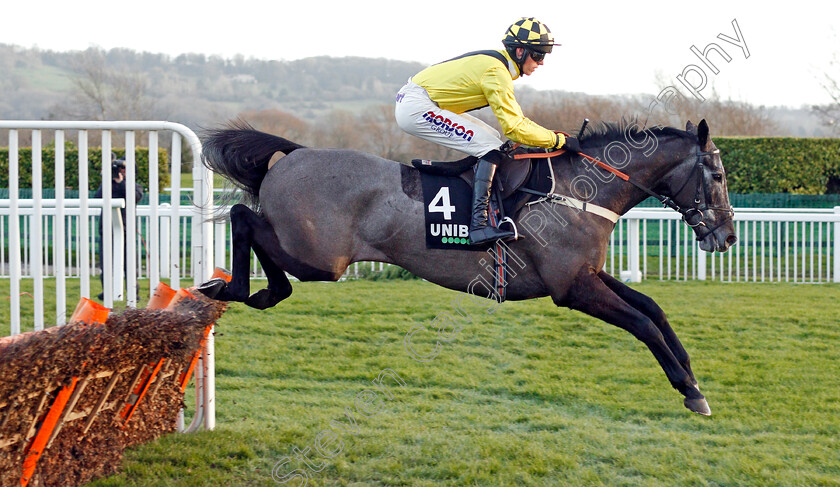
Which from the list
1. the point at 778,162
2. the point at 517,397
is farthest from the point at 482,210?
the point at 778,162

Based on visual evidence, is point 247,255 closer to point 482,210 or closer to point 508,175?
point 482,210

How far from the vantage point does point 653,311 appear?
3.70 metres

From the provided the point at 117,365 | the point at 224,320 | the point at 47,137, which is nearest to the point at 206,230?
the point at 117,365

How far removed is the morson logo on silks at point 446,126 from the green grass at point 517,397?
165 centimetres

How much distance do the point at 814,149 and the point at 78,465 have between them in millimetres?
12158

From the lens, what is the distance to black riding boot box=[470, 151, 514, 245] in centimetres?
342

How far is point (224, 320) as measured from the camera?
704 centimetres

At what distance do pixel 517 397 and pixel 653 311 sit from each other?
192cm

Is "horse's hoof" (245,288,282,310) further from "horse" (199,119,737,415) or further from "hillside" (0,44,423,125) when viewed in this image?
"hillside" (0,44,423,125)

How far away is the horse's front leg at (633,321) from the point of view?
344 centimetres

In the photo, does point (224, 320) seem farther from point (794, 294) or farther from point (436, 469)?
point (794, 294)

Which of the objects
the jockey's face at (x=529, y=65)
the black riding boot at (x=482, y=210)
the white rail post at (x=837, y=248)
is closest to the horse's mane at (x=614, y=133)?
the jockey's face at (x=529, y=65)

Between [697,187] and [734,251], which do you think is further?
[734,251]

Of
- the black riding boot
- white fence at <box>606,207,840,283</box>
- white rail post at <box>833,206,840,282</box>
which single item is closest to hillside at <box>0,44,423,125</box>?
white fence at <box>606,207,840,283</box>
